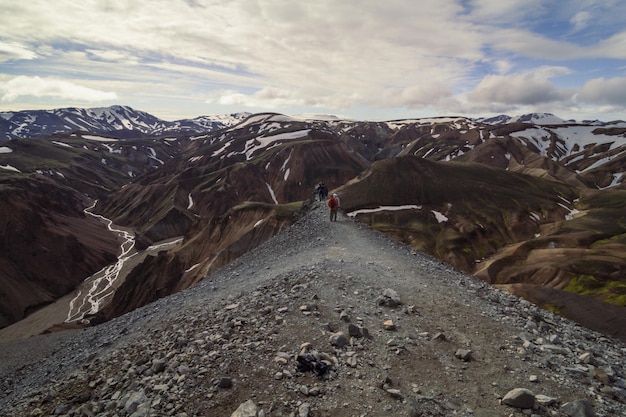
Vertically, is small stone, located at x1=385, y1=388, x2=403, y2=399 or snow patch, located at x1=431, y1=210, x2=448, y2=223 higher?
small stone, located at x1=385, y1=388, x2=403, y2=399

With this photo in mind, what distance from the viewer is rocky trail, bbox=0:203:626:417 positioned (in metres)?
A: 9.75

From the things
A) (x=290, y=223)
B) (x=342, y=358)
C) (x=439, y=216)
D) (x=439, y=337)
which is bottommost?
(x=439, y=216)

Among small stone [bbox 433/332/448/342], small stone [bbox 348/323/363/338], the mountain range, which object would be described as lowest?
the mountain range

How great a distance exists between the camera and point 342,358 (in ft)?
36.7

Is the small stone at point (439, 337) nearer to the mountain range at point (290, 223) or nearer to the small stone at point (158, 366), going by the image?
the small stone at point (158, 366)

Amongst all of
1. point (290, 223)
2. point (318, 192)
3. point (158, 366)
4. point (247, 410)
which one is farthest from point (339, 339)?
point (290, 223)

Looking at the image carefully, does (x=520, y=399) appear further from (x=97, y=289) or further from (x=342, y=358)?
(x=97, y=289)

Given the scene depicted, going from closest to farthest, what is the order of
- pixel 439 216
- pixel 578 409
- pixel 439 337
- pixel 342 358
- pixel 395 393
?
pixel 578 409 < pixel 395 393 < pixel 342 358 < pixel 439 337 < pixel 439 216

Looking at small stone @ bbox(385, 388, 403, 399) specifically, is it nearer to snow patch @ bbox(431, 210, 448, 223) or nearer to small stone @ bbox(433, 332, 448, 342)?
small stone @ bbox(433, 332, 448, 342)

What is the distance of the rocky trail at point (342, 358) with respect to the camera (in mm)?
9750

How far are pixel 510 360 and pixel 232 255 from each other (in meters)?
73.5

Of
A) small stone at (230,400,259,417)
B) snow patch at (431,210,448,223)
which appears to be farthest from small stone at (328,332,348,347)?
snow patch at (431,210,448,223)

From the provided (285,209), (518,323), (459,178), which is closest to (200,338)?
(518,323)

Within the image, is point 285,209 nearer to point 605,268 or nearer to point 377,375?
point 605,268
